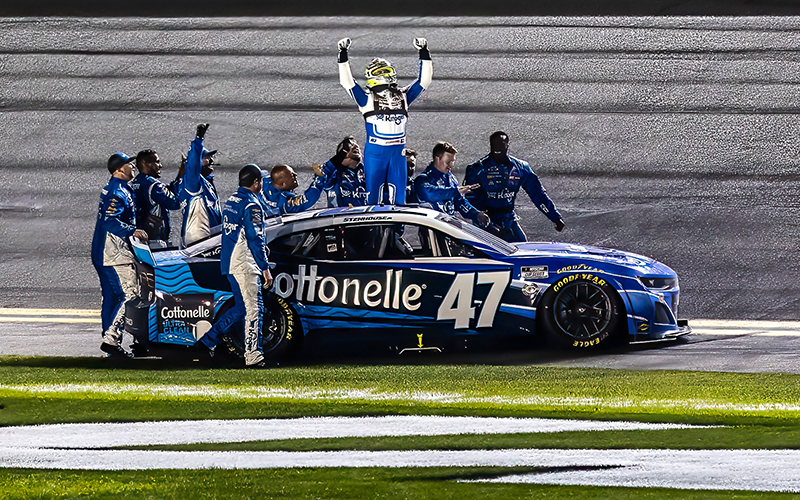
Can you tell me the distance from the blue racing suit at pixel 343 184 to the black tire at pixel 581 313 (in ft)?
9.20

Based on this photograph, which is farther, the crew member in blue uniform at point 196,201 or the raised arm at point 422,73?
the raised arm at point 422,73

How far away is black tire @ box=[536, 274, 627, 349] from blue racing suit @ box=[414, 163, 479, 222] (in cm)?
222

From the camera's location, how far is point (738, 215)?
46.3 feet

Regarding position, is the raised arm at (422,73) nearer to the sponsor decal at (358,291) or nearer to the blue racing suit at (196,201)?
the blue racing suit at (196,201)

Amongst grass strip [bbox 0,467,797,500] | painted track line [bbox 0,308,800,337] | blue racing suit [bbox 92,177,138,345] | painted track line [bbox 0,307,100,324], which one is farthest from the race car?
grass strip [bbox 0,467,797,500]

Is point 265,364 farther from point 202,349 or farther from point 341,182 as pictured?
point 341,182

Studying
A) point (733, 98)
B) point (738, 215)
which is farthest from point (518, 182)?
point (733, 98)

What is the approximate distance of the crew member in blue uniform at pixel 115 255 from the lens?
369 inches

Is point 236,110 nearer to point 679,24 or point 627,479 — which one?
point 679,24

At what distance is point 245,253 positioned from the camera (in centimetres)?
877

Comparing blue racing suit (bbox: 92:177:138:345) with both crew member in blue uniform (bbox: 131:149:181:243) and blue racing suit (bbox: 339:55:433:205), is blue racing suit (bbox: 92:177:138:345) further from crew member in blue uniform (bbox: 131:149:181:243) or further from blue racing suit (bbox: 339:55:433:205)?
blue racing suit (bbox: 339:55:433:205)

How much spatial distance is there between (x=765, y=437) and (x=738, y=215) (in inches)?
313

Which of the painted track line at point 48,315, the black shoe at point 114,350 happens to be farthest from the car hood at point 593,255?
the painted track line at point 48,315

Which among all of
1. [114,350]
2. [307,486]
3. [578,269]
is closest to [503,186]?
[578,269]
